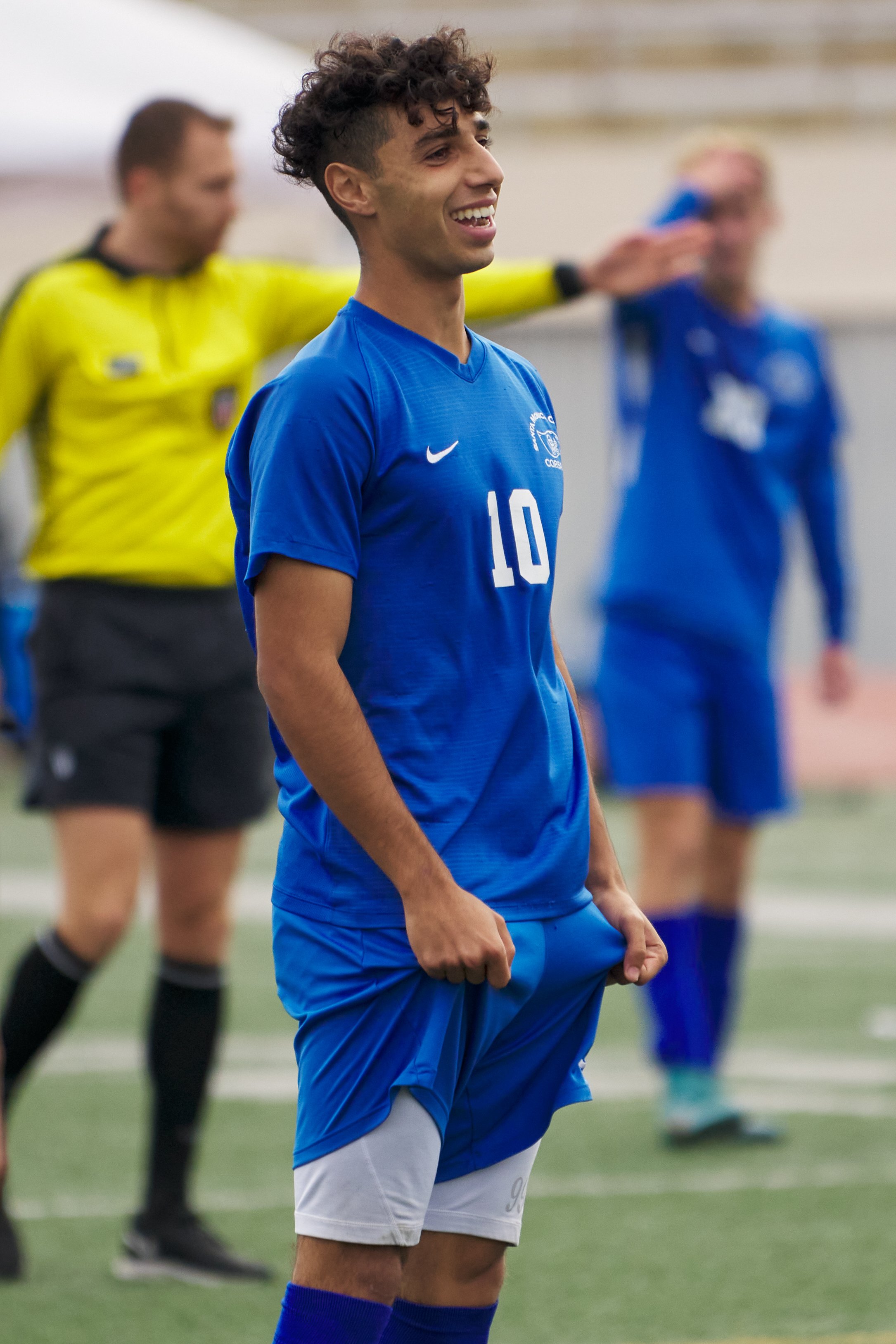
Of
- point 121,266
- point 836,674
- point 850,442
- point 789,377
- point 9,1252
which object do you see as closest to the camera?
point 9,1252

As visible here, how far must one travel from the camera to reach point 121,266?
12.6ft

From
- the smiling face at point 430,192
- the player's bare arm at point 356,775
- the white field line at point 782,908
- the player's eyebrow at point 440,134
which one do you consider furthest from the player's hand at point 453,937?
the white field line at point 782,908

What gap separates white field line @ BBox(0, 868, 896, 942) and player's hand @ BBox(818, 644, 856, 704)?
7.76 feet

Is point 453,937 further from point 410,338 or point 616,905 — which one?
point 410,338

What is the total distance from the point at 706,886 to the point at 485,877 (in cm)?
299

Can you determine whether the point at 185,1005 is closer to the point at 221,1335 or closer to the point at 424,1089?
the point at 221,1335

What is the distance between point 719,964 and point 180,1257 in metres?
1.82

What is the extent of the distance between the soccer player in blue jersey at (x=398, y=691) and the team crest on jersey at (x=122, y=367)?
1.50m

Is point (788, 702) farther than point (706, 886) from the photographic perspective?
Yes

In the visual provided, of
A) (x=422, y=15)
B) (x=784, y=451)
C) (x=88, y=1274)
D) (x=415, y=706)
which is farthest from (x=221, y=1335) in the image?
(x=422, y=15)

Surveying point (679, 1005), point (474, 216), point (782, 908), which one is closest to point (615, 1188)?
point (679, 1005)

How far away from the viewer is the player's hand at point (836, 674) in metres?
5.41

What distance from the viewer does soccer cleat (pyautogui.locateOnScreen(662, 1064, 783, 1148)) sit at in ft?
15.3

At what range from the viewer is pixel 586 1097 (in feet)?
7.91
